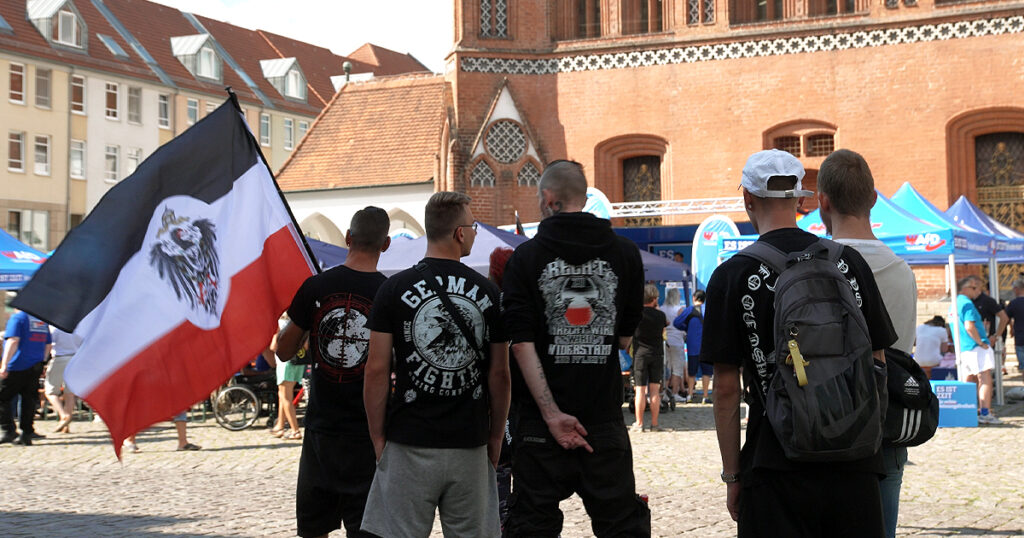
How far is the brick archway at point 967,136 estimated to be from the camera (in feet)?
80.8

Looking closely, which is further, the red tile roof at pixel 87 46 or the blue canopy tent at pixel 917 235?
the red tile roof at pixel 87 46

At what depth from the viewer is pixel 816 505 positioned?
348 cm

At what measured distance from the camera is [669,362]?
17.6 metres

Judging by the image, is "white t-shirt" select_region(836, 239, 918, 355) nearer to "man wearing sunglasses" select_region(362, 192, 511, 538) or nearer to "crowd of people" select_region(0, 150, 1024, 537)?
"crowd of people" select_region(0, 150, 1024, 537)

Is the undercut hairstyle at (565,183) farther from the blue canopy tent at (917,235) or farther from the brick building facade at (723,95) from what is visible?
the brick building facade at (723,95)

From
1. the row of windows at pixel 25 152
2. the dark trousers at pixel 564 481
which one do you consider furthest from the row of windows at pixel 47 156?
the dark trousers at pixel 564 481

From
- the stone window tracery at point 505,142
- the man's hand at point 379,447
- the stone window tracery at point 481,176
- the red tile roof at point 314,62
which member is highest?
the red tile roof at point 314,62

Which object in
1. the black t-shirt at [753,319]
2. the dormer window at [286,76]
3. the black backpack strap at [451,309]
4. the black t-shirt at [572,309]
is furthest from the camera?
the dormer window at [286,76]

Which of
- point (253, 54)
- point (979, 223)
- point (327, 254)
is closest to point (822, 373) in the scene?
point (327, 254)

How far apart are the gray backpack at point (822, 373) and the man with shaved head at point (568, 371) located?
1.20 m

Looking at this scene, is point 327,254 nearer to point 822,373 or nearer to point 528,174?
point 528,174

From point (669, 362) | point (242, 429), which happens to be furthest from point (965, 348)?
point (242, 429)

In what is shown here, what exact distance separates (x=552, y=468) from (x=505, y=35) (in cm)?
2329

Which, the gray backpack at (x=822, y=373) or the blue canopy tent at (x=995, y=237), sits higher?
the blue canopy tent at (x=995, y=237)
